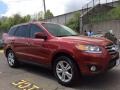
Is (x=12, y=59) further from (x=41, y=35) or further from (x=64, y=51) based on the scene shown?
(x=64, y=51)

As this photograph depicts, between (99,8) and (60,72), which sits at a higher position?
(99,8)

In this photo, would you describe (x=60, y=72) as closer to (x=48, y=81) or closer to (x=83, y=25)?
(x=48, y=81)

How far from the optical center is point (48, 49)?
291 inches

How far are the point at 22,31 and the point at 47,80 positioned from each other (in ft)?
7.30

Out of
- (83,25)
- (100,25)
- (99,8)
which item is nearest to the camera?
(100,25)

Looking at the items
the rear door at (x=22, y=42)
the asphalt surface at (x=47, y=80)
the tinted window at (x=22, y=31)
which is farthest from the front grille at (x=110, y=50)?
the tinted window at (x=22, y=31)

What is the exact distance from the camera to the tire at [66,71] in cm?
673

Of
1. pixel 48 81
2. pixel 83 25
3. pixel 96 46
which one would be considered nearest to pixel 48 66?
pixel 48 81

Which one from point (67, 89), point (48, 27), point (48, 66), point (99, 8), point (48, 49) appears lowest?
point (67, 89)

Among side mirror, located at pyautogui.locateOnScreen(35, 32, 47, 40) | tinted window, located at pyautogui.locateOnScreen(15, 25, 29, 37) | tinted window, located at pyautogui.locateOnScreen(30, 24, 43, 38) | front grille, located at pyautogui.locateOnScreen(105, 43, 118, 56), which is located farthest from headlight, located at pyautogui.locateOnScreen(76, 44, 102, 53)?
tinted window, located at pyautogui.locateOnScreen(15, 25, 29, 37)

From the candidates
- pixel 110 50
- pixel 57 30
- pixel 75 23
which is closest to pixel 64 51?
pixel 110 50

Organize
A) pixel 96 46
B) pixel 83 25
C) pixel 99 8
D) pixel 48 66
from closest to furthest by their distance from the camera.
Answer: pixel 96 46
pixel 48 66
pixel 83 25
pixel 99 8

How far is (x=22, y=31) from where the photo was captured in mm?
9047

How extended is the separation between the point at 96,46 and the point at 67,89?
136 centimetres
